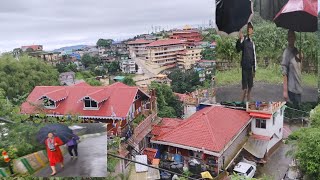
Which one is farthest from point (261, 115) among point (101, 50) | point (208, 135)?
point (101, 50)

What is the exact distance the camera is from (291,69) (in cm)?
178

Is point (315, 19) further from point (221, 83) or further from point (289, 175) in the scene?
point (289, 175)

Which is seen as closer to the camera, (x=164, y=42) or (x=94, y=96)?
(x=94, y=96)

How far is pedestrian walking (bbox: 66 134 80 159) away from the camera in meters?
2.24

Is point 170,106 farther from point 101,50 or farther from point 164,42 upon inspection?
point 101,50

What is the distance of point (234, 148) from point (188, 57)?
1.75 meters

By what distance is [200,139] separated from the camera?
4.43 meters

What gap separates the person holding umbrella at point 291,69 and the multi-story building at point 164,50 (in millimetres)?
3570

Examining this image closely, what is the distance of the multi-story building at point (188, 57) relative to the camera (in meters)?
5.43

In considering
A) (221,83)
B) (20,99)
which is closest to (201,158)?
(20,99)

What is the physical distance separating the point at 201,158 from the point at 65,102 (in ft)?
5.87

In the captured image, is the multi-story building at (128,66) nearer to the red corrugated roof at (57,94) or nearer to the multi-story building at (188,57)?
the multi-story building at (188,57)

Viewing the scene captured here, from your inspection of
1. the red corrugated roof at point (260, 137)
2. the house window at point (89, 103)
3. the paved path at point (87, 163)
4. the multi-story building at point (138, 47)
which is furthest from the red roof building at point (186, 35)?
the paved path at point (87, 163)

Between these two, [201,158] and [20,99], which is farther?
[201,158]
